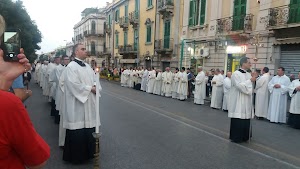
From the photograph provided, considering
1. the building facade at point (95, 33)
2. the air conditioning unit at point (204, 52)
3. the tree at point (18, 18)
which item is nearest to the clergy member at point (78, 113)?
the air conditioning unit at point (204, 52)

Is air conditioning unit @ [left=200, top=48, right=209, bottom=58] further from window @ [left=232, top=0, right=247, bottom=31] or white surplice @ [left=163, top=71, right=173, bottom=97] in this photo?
white surplice @ [left=163, top=71, right=173, bottom=97]

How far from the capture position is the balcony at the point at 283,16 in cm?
1423

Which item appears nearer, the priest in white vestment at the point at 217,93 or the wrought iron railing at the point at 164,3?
the priest in white vestment at the point at 217,93

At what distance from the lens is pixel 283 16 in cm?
1473

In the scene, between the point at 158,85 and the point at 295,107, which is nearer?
the point at 295,107

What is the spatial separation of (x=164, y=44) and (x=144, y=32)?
20.1ft

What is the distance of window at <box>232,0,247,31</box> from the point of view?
17531mm

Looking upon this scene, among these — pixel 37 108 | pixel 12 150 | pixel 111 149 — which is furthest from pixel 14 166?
pixel 37 108

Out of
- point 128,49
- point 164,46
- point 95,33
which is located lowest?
point 128,49

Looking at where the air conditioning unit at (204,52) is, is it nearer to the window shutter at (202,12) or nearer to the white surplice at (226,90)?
the window shutter at (202,12)

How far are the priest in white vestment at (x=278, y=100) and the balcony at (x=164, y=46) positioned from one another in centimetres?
1561

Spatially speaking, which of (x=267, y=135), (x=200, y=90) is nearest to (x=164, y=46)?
(x=200, y=90)

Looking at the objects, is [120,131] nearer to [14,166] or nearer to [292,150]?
[292,150]

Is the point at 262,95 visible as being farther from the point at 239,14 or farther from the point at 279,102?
the point at 239,14
